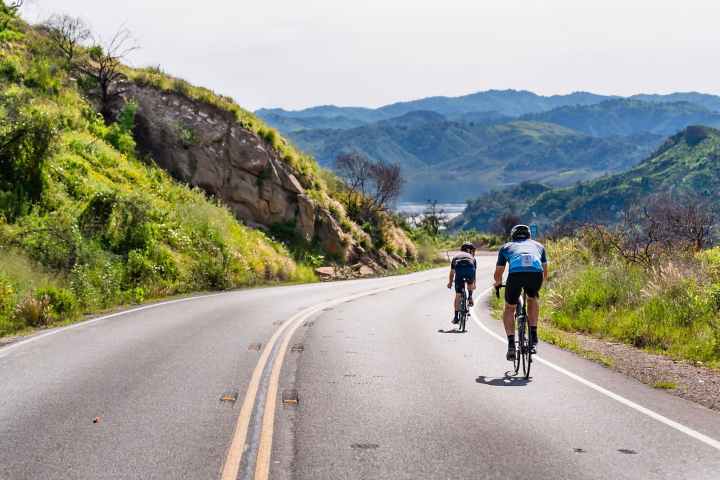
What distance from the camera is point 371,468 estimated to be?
5551 mm

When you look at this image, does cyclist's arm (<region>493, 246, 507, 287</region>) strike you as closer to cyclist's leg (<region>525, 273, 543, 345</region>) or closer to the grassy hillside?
cyclist's leg (<region>525, 273, 543, 345</region>)

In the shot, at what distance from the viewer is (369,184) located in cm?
8475

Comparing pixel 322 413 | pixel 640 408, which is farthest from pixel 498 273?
pixel 322 413

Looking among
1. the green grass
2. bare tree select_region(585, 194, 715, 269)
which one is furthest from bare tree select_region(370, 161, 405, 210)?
the green grass

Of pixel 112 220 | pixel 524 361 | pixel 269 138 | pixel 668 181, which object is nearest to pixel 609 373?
pixel 524 361

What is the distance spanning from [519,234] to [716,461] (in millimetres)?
4839

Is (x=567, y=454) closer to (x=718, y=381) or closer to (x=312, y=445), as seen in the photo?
(x=312, y=445)

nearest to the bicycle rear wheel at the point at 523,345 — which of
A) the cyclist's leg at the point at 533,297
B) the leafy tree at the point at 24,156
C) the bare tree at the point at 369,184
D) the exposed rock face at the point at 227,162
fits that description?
the cyclist's leg at the point at 533,297

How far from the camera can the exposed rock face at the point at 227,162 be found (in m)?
37.4

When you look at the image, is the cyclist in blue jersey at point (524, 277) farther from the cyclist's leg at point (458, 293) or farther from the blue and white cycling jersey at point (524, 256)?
the cyclist's leg at point (458, 293)

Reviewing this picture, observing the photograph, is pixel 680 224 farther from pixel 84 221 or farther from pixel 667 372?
pixel 84 221

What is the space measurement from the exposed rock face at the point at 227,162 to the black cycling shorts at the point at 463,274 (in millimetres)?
23551

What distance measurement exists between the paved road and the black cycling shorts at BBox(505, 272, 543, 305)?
1182 mm

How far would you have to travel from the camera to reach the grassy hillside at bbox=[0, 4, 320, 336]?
17859mm
